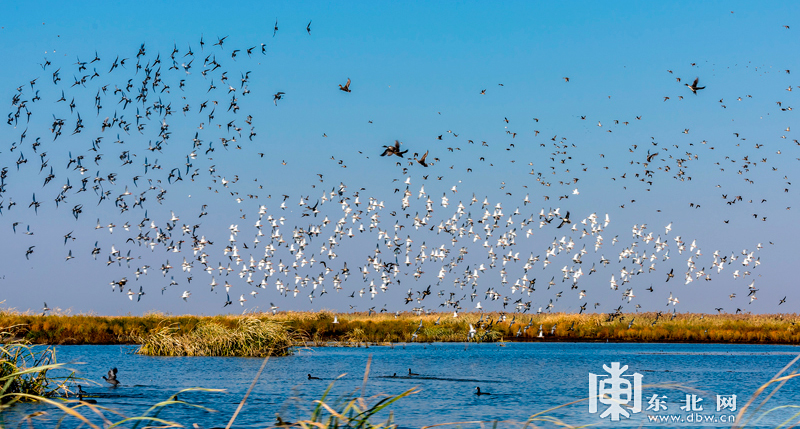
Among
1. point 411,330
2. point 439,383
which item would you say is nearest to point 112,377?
point 439,383

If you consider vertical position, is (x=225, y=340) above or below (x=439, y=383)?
above

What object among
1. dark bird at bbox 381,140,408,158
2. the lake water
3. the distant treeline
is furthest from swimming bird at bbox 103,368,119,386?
the distant treeline

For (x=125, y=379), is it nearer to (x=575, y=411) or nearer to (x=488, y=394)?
(x=488, y=394)

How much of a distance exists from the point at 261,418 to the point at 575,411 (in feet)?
32.4

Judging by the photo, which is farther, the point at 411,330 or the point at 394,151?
the point at 411,330

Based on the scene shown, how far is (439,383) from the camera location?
32.9 m

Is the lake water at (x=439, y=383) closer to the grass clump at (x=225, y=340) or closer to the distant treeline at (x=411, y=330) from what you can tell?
the grass clump at (x=225, y=340)

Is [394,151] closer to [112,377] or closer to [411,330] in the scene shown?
[112,377]

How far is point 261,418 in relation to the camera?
2238 centimetres

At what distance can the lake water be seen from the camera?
926 inches

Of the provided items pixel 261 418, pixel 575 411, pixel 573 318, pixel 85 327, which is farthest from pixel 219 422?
pixel 573 318

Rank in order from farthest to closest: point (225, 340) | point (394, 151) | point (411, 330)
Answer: point (411, 330) < point (225, 340) < point (394, 151)

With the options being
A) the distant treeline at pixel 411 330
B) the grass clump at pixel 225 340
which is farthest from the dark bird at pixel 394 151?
the distant treeline at pixel 411 330

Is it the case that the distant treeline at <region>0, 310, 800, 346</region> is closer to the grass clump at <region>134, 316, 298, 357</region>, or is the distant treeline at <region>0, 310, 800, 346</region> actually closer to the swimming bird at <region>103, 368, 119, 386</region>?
the grass clump at <region>134, 316, 298, 357</region>
